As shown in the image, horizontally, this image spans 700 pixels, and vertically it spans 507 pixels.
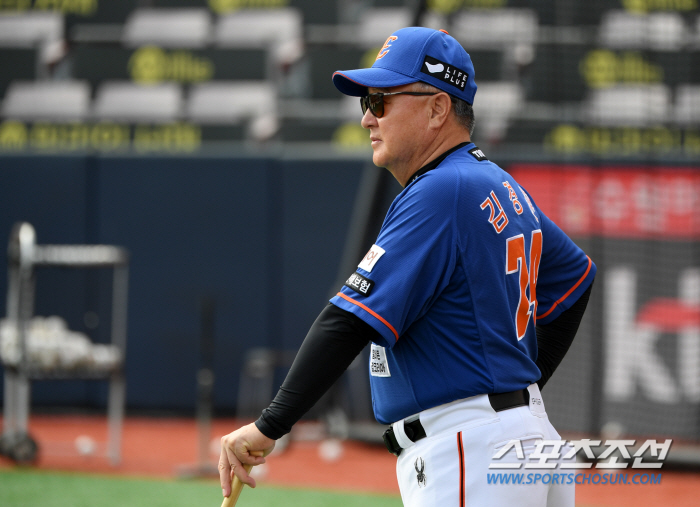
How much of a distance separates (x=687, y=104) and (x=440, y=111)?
24.9 feet

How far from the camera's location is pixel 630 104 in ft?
30.2

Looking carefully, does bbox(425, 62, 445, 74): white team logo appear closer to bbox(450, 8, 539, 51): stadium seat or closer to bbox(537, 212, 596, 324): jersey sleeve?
bbox(537, 212, 596, 324): jersey sleeve

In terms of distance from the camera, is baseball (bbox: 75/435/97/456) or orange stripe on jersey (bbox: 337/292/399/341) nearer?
orange stripe on jersey (bbox: 337/292/399/341)

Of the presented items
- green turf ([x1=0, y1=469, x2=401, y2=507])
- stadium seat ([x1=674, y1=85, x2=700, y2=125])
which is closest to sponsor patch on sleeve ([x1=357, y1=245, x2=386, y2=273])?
green turf ([x1=0, y1=469, x2=401, y2=507])

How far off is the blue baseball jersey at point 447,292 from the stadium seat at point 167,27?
350 inches

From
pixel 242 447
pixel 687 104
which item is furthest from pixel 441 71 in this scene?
pixel 687 104

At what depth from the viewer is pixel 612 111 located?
8.87 meters

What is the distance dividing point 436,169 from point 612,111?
292 inches

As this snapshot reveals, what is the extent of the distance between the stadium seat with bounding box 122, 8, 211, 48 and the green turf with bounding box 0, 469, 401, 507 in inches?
238

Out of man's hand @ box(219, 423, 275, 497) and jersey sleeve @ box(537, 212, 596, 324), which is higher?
jersey sleeve @ box(537, 212, 596, 324)

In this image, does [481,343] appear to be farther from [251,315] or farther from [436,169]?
[251,315]

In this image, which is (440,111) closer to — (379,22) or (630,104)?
(630,104)

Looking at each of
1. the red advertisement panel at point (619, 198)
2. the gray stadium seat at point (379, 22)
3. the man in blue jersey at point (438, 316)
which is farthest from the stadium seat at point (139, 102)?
the man in blue jersey at point (438, 316)

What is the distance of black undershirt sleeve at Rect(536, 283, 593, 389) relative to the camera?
2.47 m
